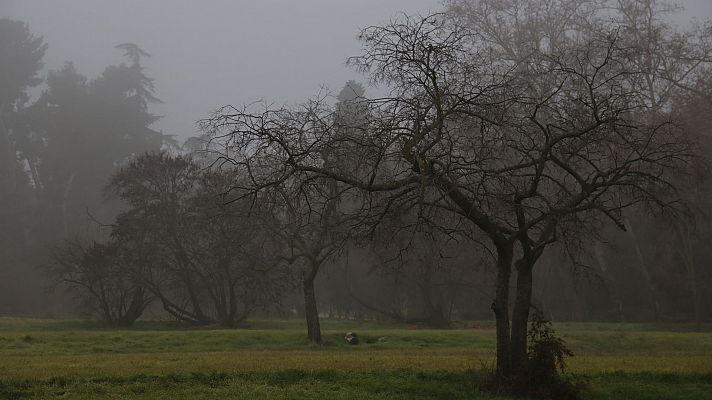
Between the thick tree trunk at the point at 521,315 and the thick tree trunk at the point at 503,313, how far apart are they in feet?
0.45

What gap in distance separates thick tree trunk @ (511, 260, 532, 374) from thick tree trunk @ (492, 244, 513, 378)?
0.45 feet

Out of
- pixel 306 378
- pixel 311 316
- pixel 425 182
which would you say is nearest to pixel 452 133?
pixel 425 182

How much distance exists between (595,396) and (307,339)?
1501 centimetres

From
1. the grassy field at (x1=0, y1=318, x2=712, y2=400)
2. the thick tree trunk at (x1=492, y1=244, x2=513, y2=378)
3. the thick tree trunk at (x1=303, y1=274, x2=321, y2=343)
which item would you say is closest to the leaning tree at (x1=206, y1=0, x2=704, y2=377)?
the thick tree trunk at (x1=492, y1=244, x2=513, y2=378)

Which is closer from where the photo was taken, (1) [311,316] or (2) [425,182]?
(2) [425,182]

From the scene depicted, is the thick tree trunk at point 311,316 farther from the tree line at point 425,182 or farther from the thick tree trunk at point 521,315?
the thick tree trunk at point 521,315

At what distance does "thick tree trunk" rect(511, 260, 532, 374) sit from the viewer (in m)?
13.5

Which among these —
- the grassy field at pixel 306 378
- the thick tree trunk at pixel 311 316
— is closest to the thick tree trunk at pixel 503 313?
the grassy field at pixel 306 378

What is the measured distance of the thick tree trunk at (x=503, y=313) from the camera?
530 inches

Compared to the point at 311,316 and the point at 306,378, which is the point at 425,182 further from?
the point at 311,316

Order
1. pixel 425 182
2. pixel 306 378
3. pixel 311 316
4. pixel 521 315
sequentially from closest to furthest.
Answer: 1. pixel 425 182
2. pixel 521 315
3. pixel 306 378
4. pixel 311 316

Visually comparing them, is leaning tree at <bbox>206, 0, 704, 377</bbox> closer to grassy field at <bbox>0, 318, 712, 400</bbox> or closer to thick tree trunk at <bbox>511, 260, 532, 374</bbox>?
thick tree trunk at <bbox>511, 260, 532, 374</bbox>

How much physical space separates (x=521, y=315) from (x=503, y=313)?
0.37 m

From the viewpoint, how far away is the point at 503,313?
13.7 metres
